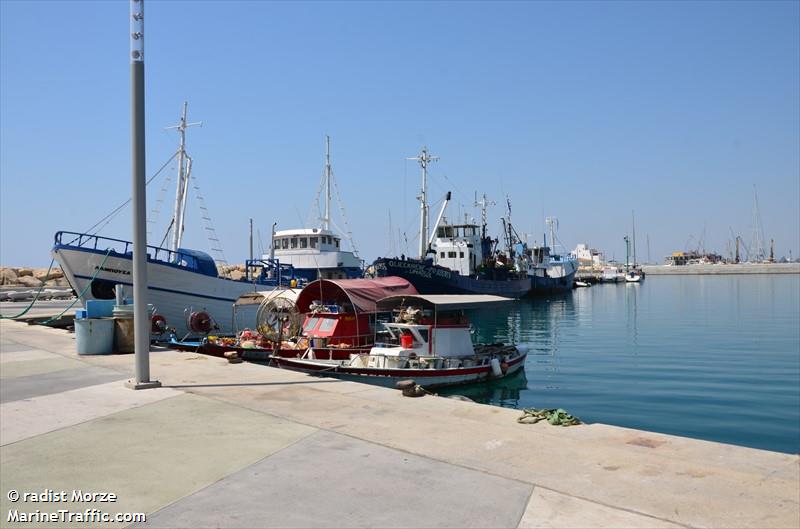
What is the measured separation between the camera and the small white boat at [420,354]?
58.3 ft

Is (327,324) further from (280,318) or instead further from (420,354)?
(420,354)

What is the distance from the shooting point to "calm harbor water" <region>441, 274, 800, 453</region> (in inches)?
596

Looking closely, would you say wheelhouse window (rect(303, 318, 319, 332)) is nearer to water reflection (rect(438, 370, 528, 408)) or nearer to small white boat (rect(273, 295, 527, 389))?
small white boat (rect(273, 295, 527, 389))

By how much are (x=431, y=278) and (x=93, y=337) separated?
38600 millimetres

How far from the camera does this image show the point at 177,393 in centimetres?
992

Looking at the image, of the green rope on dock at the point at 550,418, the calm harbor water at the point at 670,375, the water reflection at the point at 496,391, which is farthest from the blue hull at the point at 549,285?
the green rope on dock at the point at 550,418

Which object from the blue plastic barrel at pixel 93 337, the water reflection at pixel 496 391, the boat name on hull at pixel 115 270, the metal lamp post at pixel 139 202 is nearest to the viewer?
the metal lamp post at pixel 139 202

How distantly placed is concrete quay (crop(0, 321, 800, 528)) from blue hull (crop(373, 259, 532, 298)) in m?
38.1

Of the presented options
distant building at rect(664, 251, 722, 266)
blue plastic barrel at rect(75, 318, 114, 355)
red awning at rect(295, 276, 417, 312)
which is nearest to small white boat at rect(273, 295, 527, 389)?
red awning at rect(295, 276, 417, 312)

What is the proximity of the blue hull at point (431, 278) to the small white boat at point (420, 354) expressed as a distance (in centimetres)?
2760

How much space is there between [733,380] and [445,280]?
3337 cm

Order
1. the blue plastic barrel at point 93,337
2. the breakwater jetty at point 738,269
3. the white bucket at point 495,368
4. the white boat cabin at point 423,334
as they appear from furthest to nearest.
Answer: the breakwater jetty at point 738,269
the white bucket at point 495,368
the white boat cabin at point 423,334
the blue plastic barrel at point 93,337

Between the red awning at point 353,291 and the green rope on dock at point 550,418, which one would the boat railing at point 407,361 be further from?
the green rope on dock at point 550,418

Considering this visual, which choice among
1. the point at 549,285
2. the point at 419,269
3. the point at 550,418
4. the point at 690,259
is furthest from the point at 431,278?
the point at 690,259
